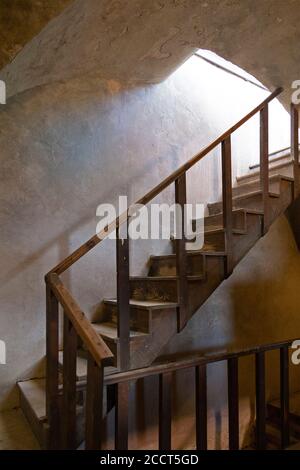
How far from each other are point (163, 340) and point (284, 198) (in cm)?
155

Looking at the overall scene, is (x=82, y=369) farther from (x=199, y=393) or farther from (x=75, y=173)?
(x=75, y=173)

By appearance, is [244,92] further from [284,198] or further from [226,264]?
[226,264]

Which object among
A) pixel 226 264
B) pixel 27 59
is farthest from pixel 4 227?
pixel 226 264

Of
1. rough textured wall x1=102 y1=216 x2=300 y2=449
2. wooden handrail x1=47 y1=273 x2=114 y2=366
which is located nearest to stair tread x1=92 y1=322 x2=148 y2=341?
wooden handrail x1=47 y1=273 x2=114 y2=366

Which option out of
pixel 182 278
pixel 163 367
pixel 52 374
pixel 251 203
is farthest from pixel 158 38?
pixel 52 374

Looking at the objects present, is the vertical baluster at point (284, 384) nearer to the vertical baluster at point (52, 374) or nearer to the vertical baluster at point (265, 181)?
the vertical baluster at point (265, 181)

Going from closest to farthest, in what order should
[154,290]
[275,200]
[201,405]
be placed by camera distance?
[201,405] < [154,290] < [275,200]

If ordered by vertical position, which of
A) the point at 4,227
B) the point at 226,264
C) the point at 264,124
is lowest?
the point at 226,264

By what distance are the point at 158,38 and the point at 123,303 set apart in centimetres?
194

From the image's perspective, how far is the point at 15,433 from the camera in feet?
6.52

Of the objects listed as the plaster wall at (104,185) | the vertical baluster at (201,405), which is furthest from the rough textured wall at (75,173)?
the vertical baluster at (201,405)

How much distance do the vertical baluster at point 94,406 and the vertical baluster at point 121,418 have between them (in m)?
0.22

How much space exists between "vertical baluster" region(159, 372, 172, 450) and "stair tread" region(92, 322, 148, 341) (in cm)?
29

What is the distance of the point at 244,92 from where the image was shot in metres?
3.96
